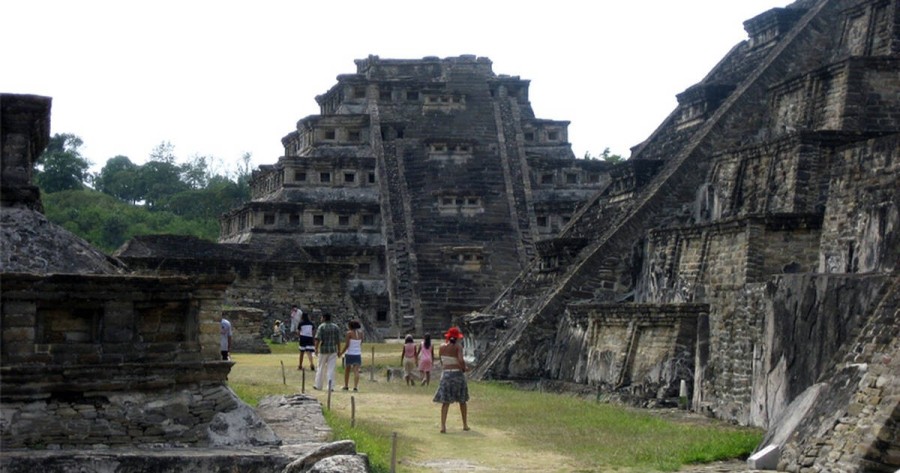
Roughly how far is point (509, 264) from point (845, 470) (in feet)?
99.6

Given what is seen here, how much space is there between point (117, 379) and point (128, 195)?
83.9m

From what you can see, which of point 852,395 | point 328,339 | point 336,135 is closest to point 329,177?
point 336,135

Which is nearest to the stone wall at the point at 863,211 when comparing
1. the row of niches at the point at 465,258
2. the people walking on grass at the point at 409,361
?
the people walking on grass at the point at 409,361

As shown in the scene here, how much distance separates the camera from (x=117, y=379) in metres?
11.1

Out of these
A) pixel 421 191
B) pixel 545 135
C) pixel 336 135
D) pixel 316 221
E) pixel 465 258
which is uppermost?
pixel 545 135

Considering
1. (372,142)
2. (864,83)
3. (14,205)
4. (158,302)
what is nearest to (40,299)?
(158,302)

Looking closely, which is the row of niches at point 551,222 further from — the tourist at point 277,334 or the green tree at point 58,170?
the green tree at point 58,170

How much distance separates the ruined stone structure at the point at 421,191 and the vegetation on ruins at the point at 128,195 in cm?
1399

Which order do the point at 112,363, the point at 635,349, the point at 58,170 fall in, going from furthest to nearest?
the point at 58,170 → the point at 635,349 → the point at 112,363

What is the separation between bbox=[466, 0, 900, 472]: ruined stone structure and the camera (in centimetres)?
1248

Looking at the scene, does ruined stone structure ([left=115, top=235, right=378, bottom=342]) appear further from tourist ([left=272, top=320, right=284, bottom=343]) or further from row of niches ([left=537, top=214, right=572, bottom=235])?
row of niches ([left=537, top=214, right=572, bottom=235])

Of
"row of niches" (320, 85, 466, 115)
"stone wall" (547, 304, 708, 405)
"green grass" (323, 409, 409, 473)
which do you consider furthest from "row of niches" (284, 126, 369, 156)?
"green grass" (323, 409, 409, 473)

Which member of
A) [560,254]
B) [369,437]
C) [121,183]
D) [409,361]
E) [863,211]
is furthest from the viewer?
[121,183]

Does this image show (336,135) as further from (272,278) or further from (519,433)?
(519,433)
